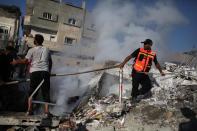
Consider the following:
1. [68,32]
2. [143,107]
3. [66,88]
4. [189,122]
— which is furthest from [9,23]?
[189,122]

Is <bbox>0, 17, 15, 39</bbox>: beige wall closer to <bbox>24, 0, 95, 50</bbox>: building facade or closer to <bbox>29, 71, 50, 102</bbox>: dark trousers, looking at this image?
<bbox>24, 0, 95, 50</bbox>: building facade

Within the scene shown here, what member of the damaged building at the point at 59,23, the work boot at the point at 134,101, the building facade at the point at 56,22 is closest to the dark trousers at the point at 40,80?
the work boot at the point at 134,101

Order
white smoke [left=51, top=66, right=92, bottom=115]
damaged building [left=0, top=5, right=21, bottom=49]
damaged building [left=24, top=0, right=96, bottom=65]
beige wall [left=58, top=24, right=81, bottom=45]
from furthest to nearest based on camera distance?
1. beige wall [left=58, top=24, right=81, bottom=45]
2. damaged building [left=24, top=0, right=96, bottom=65]
3. damaged building [left=0, top=5, right=21, bottom=49]
4. white smoke [left=51, top=66, right=92, bottom=115]

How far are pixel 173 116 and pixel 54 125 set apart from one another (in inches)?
107

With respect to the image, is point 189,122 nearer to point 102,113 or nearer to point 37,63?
point 102,113

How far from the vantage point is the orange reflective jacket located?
621 centimetres

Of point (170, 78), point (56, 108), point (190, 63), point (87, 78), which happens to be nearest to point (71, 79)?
point (87, 78)

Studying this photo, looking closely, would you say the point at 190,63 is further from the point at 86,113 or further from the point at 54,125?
the point at 54,125

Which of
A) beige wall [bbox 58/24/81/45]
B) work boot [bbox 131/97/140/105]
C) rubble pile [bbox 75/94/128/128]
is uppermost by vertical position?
beige wall [bbox 58/24/81/45]

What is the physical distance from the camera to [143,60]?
6.23 meters

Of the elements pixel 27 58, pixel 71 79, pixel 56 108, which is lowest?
pixel 56 108

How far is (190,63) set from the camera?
31.3 feet

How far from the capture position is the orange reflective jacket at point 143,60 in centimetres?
621

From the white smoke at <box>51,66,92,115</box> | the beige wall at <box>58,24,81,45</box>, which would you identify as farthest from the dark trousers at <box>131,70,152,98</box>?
the beige wall at <box>58,24,81,45</box>
